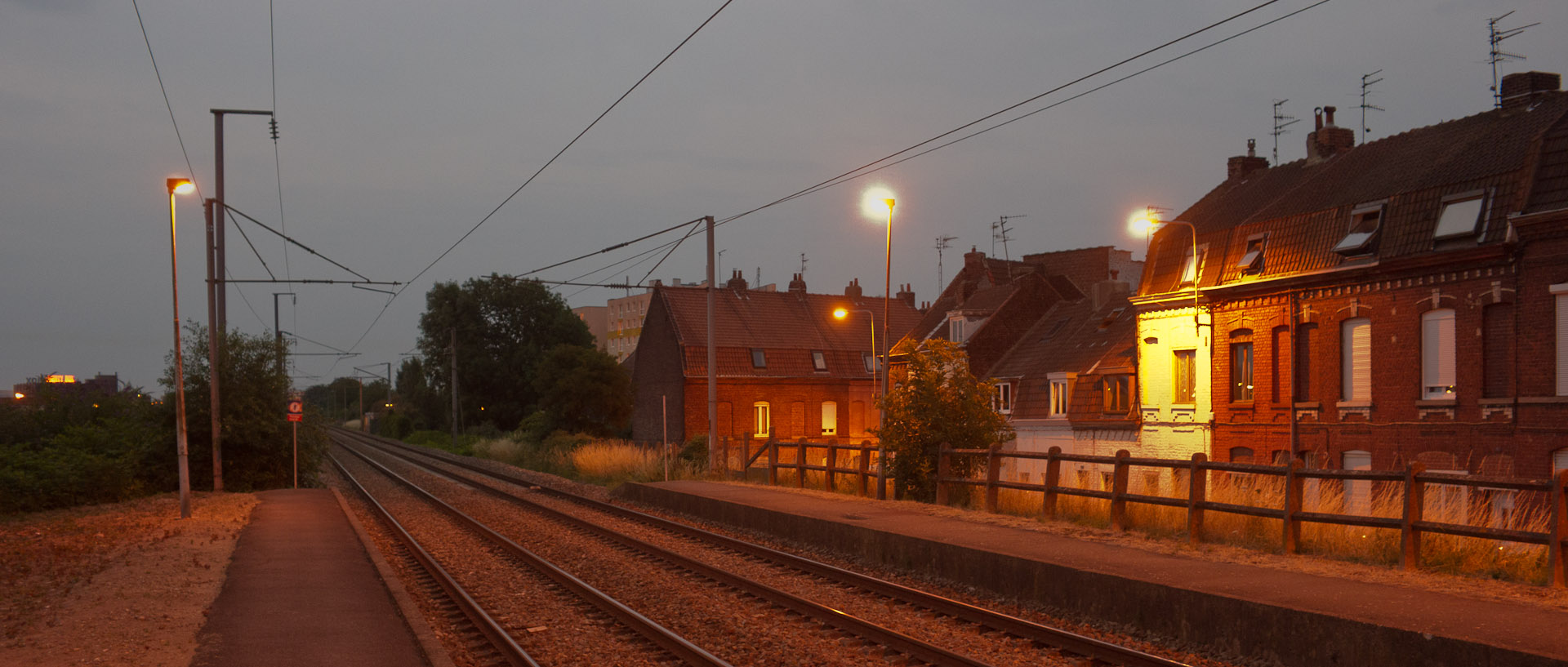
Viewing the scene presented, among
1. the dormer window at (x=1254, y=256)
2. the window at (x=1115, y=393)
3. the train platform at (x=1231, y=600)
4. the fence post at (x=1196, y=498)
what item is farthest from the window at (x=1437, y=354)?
the fence post at (x=1196, y=498)

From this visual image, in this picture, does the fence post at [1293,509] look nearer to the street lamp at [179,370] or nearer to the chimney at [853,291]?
the street lamp at [179,370]

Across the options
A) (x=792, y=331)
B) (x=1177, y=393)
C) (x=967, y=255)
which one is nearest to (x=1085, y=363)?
(x=1177, y=393)

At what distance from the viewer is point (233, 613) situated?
33.7ft

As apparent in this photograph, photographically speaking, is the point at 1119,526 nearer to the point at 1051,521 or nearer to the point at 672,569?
the point at 1051,521

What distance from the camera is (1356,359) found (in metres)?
25.2

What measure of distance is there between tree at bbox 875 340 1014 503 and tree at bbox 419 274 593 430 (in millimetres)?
56901

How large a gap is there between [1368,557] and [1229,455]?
18.6 m

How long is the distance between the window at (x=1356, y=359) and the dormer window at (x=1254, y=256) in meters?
2.84

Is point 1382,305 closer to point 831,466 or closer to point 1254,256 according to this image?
point 1254,256

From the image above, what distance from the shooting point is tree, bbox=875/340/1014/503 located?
18.8 meters

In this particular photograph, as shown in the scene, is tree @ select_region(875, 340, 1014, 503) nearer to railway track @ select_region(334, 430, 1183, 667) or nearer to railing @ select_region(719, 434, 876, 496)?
railing @ select_region(719, 434, 876, 496)

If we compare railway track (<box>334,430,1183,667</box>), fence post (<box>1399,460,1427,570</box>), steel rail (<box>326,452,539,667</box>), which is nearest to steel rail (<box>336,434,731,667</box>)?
railway track (<box>334,430,1183,667</box>)

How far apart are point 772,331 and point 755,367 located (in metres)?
2.96

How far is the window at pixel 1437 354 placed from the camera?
75.3 ft
